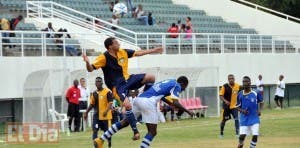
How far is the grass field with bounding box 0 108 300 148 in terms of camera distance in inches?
891

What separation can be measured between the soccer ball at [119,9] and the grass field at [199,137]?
10611 millimetres

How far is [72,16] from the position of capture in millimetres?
39062

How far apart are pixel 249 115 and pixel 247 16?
104 ft

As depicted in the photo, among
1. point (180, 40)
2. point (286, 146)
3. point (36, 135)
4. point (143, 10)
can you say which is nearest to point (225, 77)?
point (180, 40)

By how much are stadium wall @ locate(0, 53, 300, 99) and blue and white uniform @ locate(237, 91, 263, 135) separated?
1257 cm

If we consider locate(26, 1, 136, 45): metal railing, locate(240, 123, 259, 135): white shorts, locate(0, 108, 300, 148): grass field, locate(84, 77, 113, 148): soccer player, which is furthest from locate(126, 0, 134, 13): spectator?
locate(240, 123, 259, 135): white shorts

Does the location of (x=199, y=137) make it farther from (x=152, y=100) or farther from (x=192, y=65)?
(x=192, y=65)

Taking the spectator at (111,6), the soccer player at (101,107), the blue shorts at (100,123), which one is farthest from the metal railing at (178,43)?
the blue shorts at (100,123)

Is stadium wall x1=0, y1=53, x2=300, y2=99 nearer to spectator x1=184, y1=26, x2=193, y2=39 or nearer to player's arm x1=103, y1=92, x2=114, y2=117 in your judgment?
spectator x1=184, y1=26, x2=193, y2=39

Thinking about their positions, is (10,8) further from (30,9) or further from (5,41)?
(5,41)

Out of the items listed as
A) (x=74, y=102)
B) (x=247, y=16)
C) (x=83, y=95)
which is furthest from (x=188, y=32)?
(x=74, y=102)

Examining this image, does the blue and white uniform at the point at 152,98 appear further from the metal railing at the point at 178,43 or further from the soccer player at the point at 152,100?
the metal railing at the point at 178,43

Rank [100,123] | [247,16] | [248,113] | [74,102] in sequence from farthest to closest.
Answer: [247,16] < [74,102] < [100,123] < [248,113]

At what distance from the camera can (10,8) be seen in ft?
125
